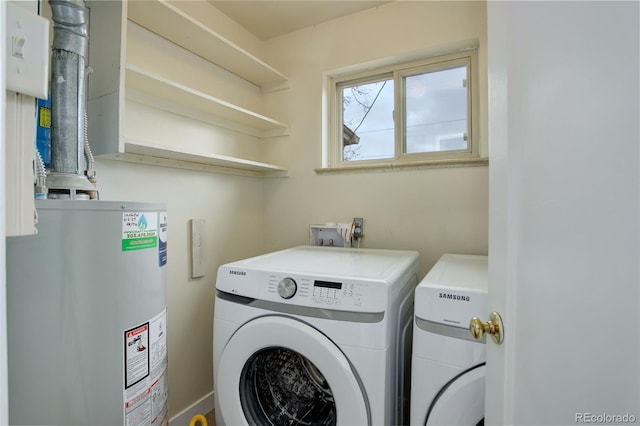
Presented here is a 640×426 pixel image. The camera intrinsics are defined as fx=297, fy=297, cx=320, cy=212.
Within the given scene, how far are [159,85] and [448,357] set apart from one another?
5.27 feet

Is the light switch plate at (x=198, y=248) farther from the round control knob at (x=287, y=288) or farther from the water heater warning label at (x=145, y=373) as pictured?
the round control knob at (x=287, y=288)

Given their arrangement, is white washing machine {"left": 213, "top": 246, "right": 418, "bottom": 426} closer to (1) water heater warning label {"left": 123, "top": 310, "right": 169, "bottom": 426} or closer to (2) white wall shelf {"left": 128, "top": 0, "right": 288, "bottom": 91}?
(1) water heater warning label {"left": 123, "top": 310, "right": 169, "bottom": 426}

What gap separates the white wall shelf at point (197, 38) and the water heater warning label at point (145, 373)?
131 centimetres

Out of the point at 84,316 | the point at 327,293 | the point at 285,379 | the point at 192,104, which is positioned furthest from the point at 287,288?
the point at 192,104

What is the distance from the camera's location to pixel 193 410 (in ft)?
5.60

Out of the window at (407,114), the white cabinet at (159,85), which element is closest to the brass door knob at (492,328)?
the window at (407,114)

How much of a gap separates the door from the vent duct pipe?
1.16m

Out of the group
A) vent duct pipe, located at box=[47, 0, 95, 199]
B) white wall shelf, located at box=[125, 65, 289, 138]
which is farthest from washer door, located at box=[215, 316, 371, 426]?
white wall shelf, located at box=[125, 65, 289, 138]

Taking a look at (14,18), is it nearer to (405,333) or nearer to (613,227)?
(613,227)

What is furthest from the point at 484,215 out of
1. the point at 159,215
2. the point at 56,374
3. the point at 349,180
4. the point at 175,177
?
the point at 56,374

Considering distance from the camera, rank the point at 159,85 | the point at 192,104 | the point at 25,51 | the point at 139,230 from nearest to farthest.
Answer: the point at 25,51, the point at 139,230, the point at 159,85, the point at 192,104

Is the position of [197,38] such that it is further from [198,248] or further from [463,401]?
[463,401]

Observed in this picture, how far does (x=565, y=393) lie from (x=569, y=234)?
0.24m

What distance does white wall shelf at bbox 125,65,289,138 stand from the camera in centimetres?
135
